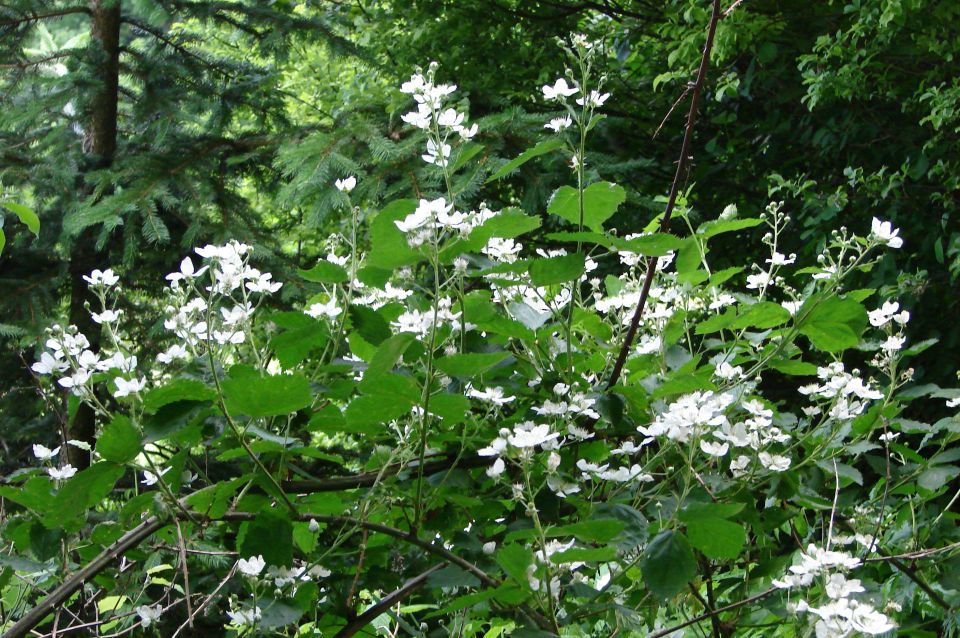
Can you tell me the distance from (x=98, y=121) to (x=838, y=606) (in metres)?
4.20

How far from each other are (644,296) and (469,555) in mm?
394

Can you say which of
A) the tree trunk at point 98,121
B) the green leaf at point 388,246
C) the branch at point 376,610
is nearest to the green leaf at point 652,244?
the green leaf at point 388,246

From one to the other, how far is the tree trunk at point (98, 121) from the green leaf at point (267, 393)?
3.41m

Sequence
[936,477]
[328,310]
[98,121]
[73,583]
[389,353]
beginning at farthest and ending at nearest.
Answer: [98,121] < [936,477] < [328,310] < [73,583] < [389,353]

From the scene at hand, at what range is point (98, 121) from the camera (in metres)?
4.30

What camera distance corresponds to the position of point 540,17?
14.8 feet

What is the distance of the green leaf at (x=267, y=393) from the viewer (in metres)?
0.86

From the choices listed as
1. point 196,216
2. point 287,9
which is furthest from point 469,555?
point 287,9

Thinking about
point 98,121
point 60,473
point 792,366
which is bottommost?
point 98,121

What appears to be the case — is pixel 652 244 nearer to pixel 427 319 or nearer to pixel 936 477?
pixel 427 319

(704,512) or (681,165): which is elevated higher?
(681,165)

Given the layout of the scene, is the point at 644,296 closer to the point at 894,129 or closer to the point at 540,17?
the point at 894,129

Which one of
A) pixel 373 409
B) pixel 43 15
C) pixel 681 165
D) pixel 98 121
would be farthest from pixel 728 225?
pixel 43 15

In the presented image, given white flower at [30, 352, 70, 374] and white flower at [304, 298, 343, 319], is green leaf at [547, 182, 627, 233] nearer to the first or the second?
white flower at [304, 298, 343, 319]
